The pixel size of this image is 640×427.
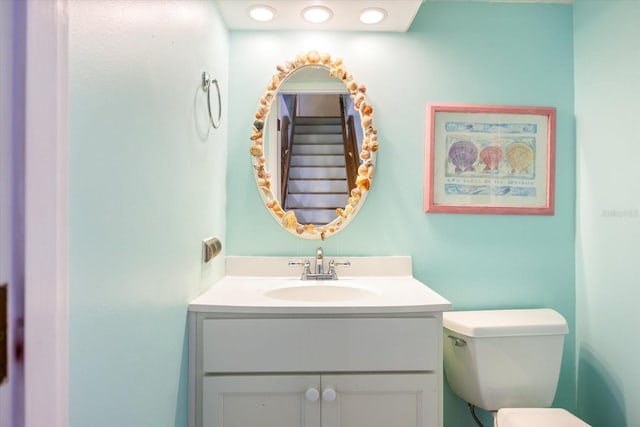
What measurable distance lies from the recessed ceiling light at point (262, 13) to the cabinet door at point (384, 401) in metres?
1.44

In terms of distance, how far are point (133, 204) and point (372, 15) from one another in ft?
4.16

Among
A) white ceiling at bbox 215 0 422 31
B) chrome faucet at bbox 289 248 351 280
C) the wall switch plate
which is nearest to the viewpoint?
the wall switch plate

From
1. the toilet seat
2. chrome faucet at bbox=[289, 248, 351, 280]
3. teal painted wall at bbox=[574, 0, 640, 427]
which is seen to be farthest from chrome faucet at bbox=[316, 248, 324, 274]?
teal painted wall at bbox=[574, 0, 640, 427]

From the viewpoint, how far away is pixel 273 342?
1113mm

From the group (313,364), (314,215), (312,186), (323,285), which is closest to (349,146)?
(312,186)

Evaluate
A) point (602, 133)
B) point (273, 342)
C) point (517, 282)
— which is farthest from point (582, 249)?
point (273, 342)

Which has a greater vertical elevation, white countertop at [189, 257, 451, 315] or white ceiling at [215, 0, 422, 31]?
white ceiling at [215, 0, 422, 31]

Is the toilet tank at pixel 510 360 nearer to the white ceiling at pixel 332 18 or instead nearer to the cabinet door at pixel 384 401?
the cabinet door at pixel 384 401

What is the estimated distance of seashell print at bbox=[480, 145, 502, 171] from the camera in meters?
1.61

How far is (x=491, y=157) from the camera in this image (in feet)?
5.27

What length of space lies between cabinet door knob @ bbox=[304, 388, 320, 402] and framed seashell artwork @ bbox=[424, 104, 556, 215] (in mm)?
924

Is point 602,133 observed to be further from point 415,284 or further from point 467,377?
point 467,377

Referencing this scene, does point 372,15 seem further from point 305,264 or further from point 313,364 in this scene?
point 313,364

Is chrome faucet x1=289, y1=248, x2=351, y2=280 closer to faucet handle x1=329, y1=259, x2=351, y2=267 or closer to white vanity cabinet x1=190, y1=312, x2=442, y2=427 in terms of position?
faucet handle x1=329, y1=259, x2=351, y2=267
